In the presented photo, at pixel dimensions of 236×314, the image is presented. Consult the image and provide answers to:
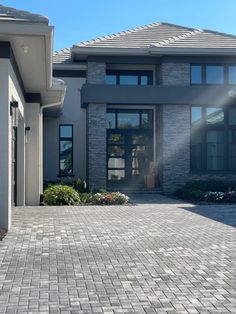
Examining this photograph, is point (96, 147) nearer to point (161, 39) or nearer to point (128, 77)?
point (128, 77)

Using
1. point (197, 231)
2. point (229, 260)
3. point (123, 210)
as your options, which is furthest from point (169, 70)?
point (229, 260)

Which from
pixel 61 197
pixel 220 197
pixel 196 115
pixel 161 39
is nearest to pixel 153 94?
pixel 196 115

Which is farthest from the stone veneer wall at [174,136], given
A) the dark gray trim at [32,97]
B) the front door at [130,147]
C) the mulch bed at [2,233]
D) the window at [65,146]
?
the mulch bed at [2,233]

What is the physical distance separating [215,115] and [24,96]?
33.1ft

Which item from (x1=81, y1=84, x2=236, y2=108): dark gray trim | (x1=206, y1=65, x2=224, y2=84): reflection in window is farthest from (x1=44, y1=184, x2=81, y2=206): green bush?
(x1=206, y1=65, x2=224, y2=84): reflection in window

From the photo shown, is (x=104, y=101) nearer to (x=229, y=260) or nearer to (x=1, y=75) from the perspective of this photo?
(x=1, y=75)

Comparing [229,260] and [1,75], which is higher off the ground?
[1,75]

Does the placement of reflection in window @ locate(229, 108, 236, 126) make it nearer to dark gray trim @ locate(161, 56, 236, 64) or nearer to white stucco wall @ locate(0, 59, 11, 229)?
dark gray trim @ locate(161, 56, 236, 64)

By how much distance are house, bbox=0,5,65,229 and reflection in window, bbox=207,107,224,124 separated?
7944mm

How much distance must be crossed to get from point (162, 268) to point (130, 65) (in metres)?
16.6

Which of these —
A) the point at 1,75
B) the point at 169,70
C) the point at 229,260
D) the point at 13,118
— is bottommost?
the point at 229,260

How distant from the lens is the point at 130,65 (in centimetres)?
2258

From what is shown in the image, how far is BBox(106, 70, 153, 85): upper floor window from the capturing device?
74.9 ft

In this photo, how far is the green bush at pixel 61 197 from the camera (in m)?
16.2
